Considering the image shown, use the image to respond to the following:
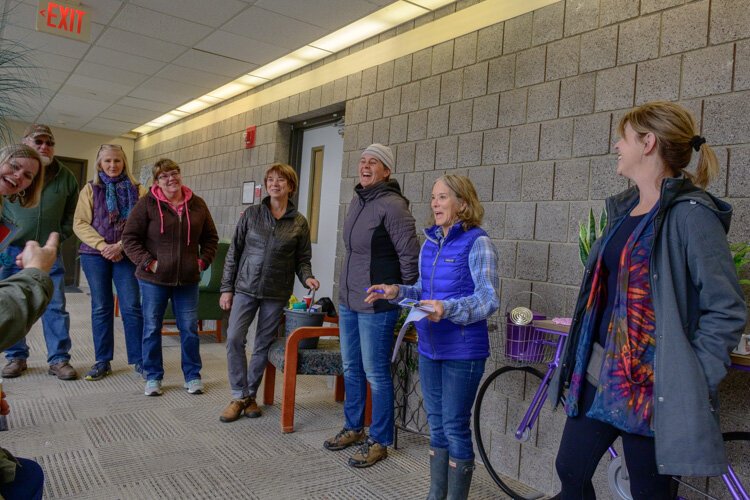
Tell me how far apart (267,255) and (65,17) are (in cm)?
217

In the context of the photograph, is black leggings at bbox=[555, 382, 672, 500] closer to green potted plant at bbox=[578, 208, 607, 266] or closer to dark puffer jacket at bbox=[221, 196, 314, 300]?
green potted plant at bbox=[578, 208, 607, 266]

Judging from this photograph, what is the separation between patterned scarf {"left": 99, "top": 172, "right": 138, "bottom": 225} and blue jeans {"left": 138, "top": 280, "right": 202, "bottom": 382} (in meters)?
0.49

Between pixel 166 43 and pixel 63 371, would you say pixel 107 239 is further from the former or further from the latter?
pixel 166 43

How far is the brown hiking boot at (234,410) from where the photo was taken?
9.86ft

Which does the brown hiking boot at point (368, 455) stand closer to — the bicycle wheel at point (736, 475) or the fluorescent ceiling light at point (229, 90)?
the bicycle wheel at point (736, 475)

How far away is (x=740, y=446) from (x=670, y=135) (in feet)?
4.02

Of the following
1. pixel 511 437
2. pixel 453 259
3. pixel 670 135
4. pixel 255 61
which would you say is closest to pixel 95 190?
pixel 255 61

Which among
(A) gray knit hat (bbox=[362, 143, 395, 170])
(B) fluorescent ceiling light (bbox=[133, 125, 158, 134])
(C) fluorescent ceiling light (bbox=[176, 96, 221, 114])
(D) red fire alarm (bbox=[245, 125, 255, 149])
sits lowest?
(A) gray knit hat (bbox=[362, 143, 395, 170])

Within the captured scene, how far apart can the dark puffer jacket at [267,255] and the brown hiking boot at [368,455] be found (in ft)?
3.17

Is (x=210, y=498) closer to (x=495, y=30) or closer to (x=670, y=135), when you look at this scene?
(x=670, y=135)

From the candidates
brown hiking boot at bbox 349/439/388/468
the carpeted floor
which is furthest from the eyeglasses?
brown hiking boot at bbox 349/439/388/468

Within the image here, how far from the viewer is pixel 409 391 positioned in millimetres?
3152

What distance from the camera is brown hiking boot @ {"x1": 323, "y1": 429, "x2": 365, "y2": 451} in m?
2.71

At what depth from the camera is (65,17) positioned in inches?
139
